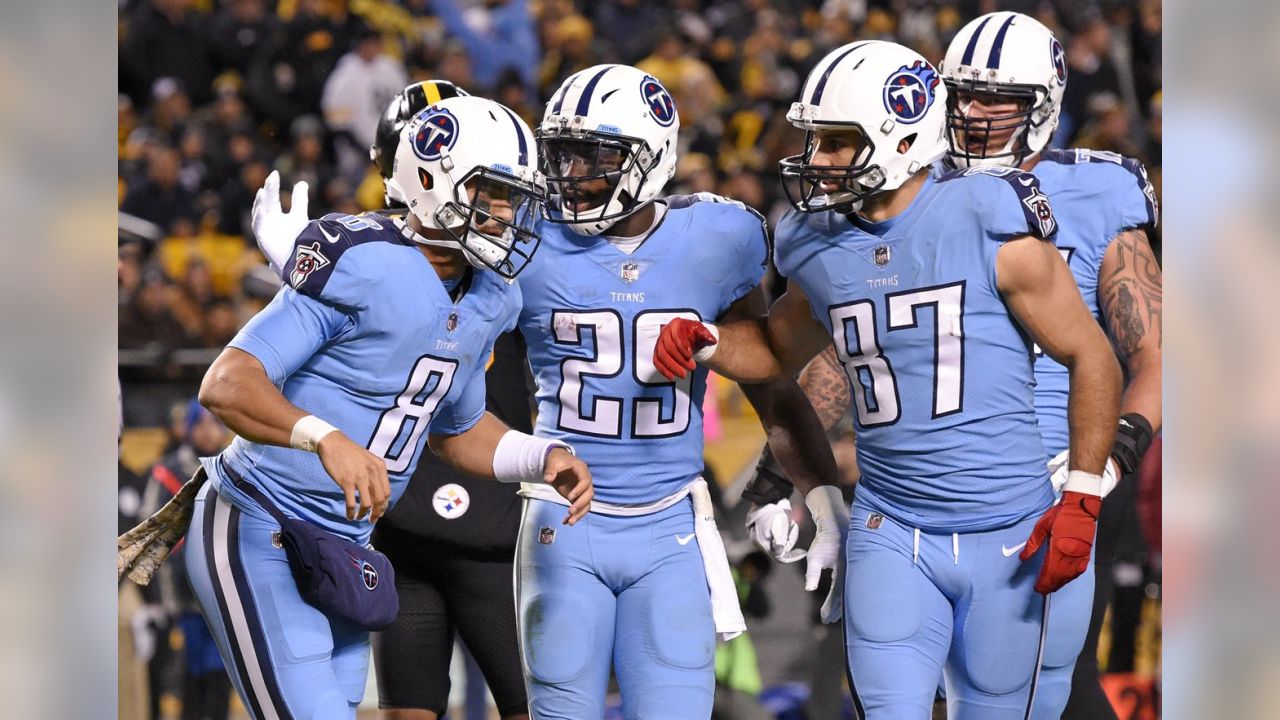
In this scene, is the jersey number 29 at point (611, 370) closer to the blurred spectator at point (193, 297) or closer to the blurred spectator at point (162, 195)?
the blurred spectator at point (193, 297)

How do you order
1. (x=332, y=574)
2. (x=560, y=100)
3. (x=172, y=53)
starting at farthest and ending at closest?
(x=172, y=53)
(x=560, y=100)
(x=332, y=574)

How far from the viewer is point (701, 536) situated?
2.80 metres

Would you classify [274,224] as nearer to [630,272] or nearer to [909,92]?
[630,272]

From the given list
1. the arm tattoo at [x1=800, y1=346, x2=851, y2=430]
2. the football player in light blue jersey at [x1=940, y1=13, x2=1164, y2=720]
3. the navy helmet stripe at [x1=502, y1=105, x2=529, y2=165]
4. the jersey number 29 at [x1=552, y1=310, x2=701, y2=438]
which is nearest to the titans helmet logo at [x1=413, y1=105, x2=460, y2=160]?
the navy helmet stripe at [x1=502, y1=105, x2=529, y2=165]

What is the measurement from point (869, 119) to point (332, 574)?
3.77 feet

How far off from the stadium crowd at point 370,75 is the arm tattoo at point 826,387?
1.22 m

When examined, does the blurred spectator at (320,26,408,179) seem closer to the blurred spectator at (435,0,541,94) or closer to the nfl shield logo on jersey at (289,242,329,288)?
the blurred spectator at (435,0,541,94)

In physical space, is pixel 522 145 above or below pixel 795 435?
above

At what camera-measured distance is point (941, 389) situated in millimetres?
2592

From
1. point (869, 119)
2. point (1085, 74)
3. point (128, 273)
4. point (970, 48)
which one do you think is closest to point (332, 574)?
point (869, 119)

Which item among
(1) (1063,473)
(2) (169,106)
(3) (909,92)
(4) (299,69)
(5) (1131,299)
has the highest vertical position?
(4) (299,69)

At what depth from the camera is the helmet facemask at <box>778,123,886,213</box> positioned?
2.59 meters

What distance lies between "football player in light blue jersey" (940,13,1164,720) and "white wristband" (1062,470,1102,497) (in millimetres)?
536
